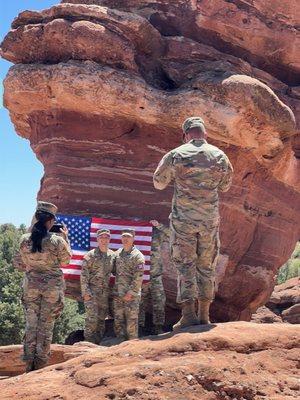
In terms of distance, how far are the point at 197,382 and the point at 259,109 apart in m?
7.97

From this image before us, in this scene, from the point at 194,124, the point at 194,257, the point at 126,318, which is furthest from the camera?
the point at 126,318

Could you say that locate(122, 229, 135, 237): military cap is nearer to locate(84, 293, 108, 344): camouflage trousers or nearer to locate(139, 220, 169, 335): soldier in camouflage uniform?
locate(139, 220, 169, 335): soldier in camouflage uniform

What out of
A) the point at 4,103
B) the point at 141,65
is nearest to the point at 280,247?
the point at 141,65

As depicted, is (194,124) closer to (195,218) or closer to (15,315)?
(195,218)

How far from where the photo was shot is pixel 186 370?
4102mm

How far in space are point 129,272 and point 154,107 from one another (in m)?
4.71

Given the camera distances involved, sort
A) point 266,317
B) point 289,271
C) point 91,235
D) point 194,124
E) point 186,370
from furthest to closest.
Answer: point 289,271
point 266,317
point 91,235
point 194,124
point 186,370

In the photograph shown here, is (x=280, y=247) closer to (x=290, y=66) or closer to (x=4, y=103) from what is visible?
(x=290, y=66)

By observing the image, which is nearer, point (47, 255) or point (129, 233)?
point (47, 255)

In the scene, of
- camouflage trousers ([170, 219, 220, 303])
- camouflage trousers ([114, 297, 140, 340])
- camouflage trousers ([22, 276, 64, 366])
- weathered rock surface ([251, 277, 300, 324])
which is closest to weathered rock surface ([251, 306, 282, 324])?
weathered rock surface ([251, 277, 300, 324])

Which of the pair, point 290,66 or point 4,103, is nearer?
point 4,103

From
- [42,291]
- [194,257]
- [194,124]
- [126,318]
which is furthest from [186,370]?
[126,318]

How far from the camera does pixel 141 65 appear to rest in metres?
12.0

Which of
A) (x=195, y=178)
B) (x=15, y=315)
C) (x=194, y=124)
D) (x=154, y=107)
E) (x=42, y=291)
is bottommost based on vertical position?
(x=15, y=315)
